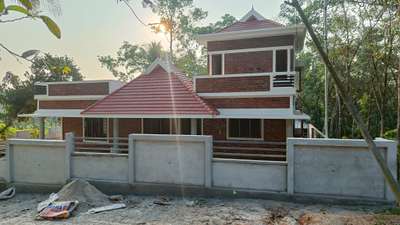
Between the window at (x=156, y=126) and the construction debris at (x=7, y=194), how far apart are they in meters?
4.88

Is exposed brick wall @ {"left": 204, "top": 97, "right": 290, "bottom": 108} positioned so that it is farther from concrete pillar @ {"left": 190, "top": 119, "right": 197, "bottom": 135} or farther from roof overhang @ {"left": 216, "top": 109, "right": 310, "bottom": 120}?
concrete pillar @ {"left": 190, "top": 119, "right": 197, "bottom": 135}

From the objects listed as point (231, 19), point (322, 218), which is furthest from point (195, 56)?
point (322, 218)

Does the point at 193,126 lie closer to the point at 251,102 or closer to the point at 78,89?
the point at 251,102

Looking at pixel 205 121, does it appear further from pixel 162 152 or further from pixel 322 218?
pixel 322 218

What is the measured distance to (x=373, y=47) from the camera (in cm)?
1648

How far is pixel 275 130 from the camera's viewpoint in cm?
1030

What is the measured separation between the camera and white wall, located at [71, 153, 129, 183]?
792cm

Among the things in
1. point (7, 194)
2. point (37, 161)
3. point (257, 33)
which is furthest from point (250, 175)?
point (7, 194)

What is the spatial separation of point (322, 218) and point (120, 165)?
5.22 meters

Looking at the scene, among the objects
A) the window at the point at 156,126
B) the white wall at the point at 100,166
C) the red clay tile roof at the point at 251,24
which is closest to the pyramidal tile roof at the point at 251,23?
the red clay tile roof at the point at 251,24

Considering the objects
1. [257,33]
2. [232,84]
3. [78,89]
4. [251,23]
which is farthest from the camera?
[78,89]

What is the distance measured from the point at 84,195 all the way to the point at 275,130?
660cm

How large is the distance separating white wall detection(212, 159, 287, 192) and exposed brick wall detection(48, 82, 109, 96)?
7.45 m

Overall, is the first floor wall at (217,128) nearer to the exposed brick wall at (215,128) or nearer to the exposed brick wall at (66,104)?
the exposed brick wall at (215,128)
